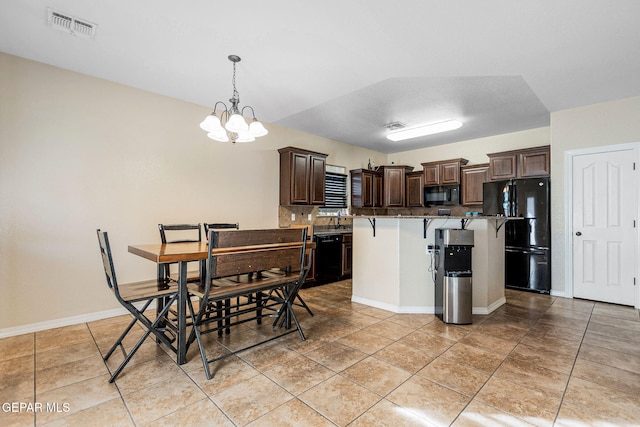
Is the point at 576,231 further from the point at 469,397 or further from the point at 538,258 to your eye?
the point at 469,397

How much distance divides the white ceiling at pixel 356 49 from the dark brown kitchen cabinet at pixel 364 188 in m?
2.22

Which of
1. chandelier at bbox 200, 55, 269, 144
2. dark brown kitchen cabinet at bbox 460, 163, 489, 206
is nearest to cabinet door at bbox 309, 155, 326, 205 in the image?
chandelier at bbox 200, 55, 269, 144

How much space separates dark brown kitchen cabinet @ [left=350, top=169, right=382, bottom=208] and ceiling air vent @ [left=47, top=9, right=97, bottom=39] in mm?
4696

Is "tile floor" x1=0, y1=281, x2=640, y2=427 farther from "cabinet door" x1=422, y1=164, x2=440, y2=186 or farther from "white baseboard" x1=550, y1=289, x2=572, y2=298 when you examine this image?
"cabinet door" x1=422, y1=164, x2=440, y2=186

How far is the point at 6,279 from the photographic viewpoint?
2.77 meters

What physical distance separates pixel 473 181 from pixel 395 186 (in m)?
1.57

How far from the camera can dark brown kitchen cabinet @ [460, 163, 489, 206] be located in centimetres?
551

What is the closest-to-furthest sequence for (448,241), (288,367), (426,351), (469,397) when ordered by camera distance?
(469,397)
(288,367)
(426,351)
(448,241)

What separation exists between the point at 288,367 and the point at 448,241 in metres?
1.98

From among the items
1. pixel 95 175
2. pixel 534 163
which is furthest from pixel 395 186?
pixel 95 175

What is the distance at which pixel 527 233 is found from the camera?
4477 mm

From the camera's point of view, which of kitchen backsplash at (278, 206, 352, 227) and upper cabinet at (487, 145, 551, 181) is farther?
kitchen backsplash at (278, 206, 352, 227)

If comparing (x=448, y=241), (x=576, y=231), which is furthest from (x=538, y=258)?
(x=448, y=241)

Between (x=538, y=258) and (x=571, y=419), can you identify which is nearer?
(x=571, y=419)
